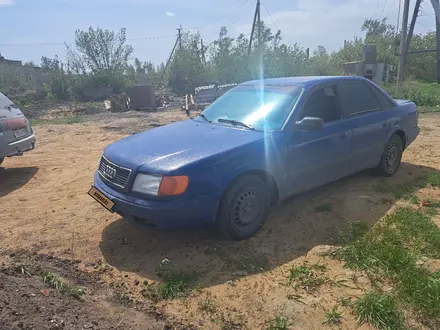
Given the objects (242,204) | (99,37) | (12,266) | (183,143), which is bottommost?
(12,266)

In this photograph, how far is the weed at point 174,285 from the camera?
2906mm

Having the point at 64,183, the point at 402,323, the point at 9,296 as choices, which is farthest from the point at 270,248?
the point at 64,183

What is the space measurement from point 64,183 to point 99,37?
18.5 meters

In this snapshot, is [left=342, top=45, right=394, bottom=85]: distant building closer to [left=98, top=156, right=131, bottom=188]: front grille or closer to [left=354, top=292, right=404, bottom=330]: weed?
[left=98, top=156, right=131, bottom=188]: front grille

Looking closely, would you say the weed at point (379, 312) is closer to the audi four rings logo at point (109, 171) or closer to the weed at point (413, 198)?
the weed at point (413, 198)

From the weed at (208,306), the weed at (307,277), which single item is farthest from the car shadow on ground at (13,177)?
the weed at (307,277)

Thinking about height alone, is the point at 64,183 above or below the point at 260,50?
below

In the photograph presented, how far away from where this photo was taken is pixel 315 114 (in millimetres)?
4328

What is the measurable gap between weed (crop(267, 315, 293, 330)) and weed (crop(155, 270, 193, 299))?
743 millimetres

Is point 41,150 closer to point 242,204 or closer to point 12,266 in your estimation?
point 12,266

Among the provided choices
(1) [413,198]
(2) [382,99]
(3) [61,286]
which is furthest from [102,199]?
(2) [382,99]

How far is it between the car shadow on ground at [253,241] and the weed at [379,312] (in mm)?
852

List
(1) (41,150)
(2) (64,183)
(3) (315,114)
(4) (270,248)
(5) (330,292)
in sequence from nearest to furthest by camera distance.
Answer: (5) (330,292)
(4) (270,248)
(3) (315,114)
(2) (64,183)
(1) (41,150)

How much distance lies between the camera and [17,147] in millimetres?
6090
